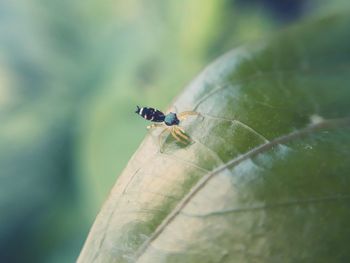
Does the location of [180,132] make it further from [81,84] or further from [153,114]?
[81,84]

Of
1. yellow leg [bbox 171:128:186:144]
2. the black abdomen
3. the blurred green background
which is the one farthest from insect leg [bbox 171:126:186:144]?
the blurred green background

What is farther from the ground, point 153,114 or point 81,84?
point 81,84

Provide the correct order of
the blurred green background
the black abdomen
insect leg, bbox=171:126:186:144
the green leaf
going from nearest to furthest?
the green leaf → insect leg, bbox=171:126:186:144 → the black abdomen → the blurred green background

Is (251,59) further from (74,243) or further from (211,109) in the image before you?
(74,243)

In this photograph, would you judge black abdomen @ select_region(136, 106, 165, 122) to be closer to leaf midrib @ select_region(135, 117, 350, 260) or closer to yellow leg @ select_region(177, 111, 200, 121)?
yellow leg @ select_region(177, 111, 200, 121)

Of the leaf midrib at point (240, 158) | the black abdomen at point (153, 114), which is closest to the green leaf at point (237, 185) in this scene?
the leaf midrib at point (240, 158)

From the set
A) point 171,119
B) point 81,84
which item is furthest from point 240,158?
point 81,84

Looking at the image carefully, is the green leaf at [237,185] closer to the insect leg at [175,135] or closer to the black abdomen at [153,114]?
the insect leg at [175,135]
